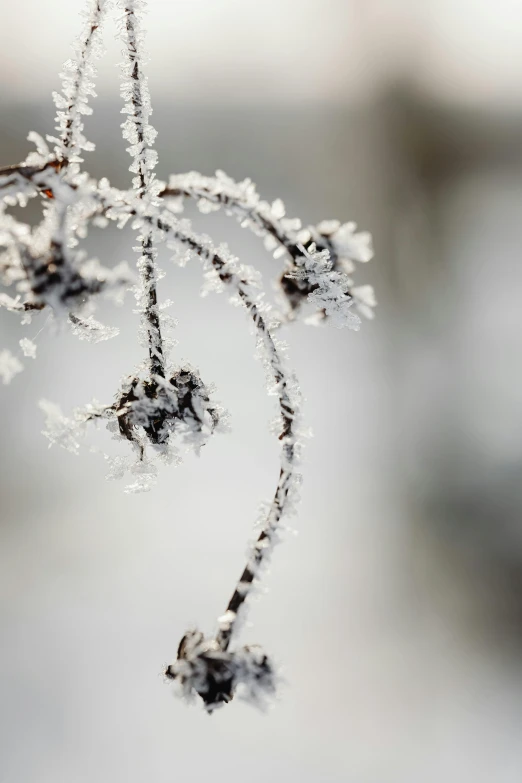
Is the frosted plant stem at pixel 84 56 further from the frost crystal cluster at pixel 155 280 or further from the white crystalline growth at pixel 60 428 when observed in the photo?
the white crystalline growth at pixel 60 428

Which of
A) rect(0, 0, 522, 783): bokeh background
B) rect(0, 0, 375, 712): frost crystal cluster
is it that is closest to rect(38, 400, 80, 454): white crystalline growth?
rect(0, 0, 375, 712): frost crystal cluster

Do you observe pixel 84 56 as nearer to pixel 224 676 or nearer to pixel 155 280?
pixel 155 280

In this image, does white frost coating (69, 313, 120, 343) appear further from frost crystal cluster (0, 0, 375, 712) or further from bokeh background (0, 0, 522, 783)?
bokeh background (0, 0, 522, 783)

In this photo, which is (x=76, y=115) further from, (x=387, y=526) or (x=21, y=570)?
(x=387, y=526)

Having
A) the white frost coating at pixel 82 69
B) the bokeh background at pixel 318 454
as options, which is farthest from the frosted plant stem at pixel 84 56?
the bokeh background at pixel 318 454

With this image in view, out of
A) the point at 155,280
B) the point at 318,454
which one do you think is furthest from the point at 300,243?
the point at 318,454

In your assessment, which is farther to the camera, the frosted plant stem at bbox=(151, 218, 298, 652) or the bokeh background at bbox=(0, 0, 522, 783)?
the bokeh background at bbox=(0, 0, 522, 783)
